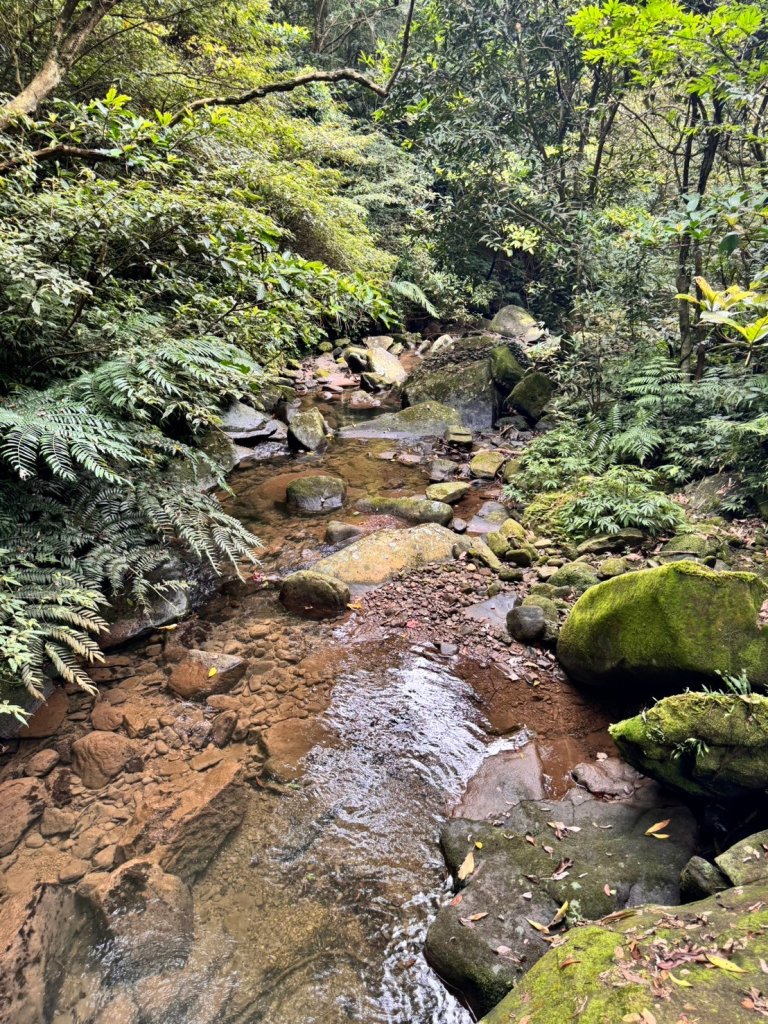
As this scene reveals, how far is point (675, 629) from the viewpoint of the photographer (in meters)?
3.13

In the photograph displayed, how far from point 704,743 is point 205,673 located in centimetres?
318

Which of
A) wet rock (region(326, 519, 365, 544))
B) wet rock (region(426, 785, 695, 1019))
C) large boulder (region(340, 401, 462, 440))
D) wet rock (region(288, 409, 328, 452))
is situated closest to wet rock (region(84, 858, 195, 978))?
wet rock (region(426, 785, 695, 1019))

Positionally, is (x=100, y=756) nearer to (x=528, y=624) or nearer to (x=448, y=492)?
(x=528, y=624)

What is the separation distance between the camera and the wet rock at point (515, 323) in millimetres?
14086

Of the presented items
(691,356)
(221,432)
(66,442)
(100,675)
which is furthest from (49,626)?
(691,356)

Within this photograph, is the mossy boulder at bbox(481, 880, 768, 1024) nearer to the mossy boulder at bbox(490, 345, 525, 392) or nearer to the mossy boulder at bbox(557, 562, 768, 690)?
the mossy boulder at bbox(557, 562, 768, 690)

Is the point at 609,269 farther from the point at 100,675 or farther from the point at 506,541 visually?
→ the point at 100,675

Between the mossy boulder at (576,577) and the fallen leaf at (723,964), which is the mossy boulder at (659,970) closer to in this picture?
the fallen leaf at (723,964)

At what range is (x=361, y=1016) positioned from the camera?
2160 millimetres

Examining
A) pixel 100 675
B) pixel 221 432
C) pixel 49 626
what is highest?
pixel 221 432

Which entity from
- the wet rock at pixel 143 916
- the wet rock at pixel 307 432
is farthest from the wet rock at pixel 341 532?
the wet rock at pixel 143 916

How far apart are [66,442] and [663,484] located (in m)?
5.96

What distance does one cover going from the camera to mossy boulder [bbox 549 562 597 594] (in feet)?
15.8

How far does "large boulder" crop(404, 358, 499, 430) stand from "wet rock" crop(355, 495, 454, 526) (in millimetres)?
3765
